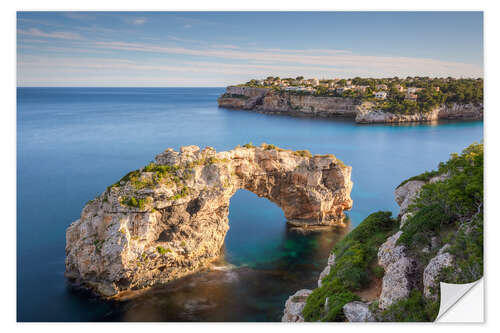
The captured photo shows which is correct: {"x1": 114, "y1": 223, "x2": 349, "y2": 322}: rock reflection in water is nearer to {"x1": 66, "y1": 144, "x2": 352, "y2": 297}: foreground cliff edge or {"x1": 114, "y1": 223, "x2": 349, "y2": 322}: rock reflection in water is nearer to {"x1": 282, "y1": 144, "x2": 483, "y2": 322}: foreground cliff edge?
{"x1": 66, "y1": 144, "x2": 352, "y2": 297}: foreground cliff edge

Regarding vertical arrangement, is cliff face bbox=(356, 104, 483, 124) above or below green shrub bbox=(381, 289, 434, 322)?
above

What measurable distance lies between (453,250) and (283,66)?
826 cm

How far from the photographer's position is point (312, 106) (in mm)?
60562

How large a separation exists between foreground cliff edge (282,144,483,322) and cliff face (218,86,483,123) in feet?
48.3

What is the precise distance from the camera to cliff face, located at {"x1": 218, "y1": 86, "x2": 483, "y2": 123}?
3225 centimetres

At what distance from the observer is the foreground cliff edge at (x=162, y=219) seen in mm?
13211

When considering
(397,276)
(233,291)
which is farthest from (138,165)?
(397,276)

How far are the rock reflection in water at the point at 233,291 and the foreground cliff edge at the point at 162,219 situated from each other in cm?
71

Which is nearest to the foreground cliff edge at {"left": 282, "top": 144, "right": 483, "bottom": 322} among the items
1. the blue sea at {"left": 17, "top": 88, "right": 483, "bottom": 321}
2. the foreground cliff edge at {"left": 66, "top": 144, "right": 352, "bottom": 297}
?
the blue sea at {"left": 17, "top": 88, "right": 483, "bottom": 321}

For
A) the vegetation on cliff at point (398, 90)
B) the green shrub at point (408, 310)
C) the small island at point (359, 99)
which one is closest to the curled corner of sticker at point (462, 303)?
the green shrub at point (408, 310)

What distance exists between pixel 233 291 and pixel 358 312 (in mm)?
7678

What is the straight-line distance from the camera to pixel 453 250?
6965mm

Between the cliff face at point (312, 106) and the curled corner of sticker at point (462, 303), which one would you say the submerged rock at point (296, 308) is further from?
the cliff face at point (312, 106)
